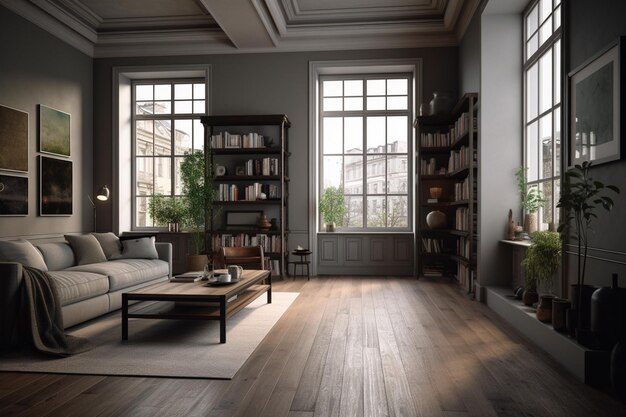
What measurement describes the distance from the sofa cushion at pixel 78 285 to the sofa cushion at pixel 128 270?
135mm

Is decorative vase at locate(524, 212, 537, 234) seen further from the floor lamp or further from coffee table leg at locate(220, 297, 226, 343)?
the floor lamp

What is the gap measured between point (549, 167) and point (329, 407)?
361 cm

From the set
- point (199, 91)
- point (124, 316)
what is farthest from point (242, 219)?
point (124, 316)

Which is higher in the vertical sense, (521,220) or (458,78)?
(458,78)

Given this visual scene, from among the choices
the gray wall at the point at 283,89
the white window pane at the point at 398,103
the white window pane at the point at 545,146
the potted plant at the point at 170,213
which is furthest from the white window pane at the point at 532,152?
the potted plant at the point at 170,213

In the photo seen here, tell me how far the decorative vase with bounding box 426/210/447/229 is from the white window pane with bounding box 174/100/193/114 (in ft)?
15.2

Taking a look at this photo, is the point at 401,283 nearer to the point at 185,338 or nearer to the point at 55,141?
the point at 185,338

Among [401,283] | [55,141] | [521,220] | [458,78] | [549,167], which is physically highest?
[458,78]

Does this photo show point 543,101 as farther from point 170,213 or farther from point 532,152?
point 170,213

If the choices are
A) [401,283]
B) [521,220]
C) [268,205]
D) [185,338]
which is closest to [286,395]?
[185,338]

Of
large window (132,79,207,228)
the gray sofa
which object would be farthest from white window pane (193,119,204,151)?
the gray sofa

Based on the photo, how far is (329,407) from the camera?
2533mm

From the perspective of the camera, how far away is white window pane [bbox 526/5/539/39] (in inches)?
205

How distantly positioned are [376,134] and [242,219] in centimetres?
276
